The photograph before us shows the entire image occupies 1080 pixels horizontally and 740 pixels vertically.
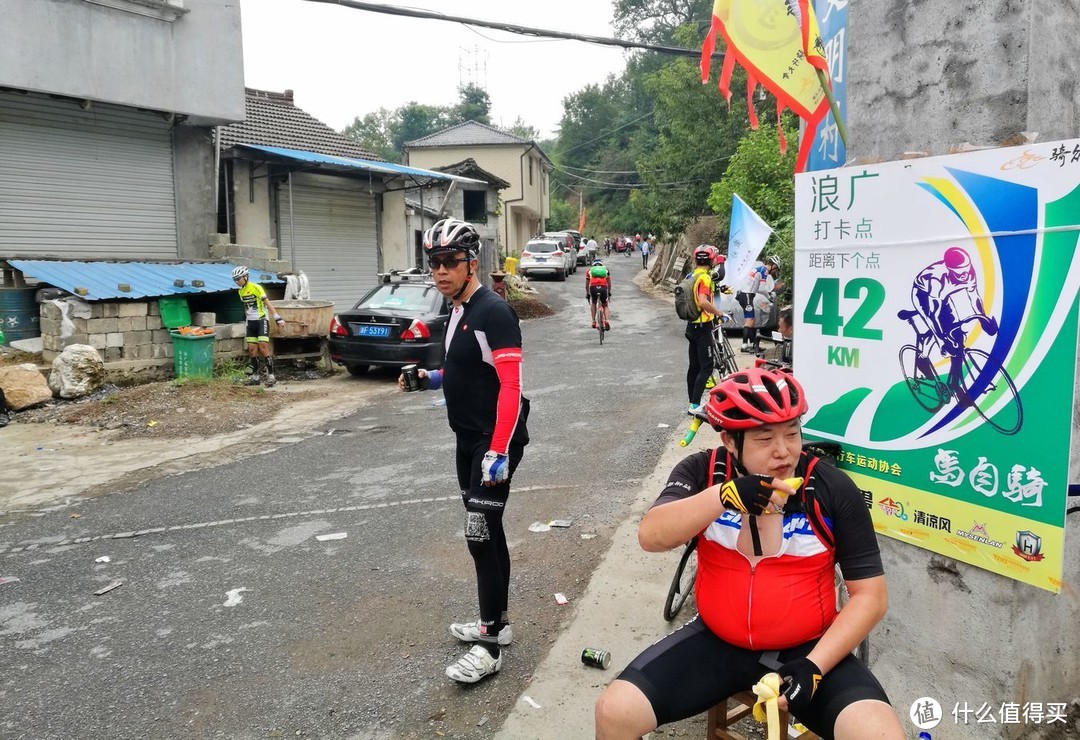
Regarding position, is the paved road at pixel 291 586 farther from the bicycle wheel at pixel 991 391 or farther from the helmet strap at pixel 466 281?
the bicycle wheel at pixel 991 391

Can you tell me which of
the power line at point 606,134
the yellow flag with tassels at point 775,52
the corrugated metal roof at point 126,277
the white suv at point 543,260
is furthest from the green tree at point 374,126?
the yellow flag with tassels at point 775,52

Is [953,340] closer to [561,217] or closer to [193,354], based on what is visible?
[193,354]

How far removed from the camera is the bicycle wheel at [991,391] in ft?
8.53

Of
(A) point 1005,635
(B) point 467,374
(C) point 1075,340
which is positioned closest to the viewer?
(C) point 1075,340

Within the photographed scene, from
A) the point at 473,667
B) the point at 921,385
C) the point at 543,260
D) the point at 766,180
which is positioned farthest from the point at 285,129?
the point at 921,385

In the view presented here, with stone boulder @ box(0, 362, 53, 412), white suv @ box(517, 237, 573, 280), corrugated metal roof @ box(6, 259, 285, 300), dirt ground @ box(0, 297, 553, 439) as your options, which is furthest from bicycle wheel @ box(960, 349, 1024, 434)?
white suv @ box(517, 237, 573, 280)

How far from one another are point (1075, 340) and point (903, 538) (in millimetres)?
962

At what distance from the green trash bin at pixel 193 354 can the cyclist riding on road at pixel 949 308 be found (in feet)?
37.8

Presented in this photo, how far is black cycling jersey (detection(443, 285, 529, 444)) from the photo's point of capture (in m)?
3.75

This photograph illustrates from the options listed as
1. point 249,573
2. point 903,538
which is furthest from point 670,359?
point 903,538

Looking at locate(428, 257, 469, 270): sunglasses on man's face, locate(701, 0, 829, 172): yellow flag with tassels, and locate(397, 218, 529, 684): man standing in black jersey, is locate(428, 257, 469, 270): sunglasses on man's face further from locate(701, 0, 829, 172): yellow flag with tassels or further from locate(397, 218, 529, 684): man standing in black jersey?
locate(701, 0, 829, 172): yellow flag with tassels

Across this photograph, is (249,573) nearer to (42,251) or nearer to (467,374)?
(467,374)

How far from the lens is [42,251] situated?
1320 centimetres

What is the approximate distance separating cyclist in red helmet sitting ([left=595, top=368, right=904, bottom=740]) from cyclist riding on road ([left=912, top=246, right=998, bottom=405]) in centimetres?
71
